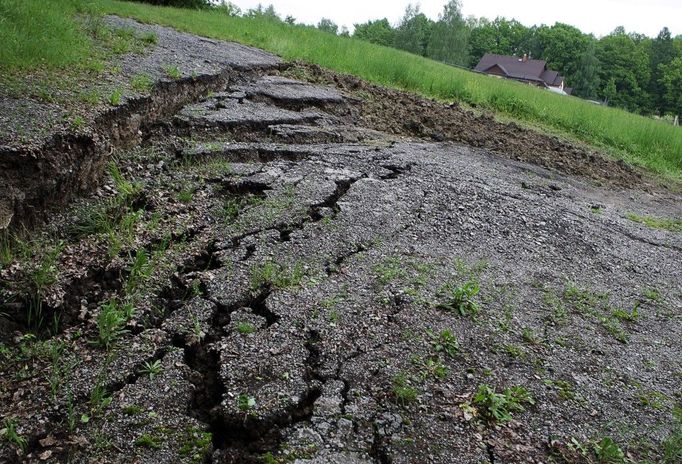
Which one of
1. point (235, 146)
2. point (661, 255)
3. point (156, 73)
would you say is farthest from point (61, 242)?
point (661, 255)

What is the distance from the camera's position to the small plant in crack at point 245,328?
8.88ft

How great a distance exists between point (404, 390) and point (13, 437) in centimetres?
156

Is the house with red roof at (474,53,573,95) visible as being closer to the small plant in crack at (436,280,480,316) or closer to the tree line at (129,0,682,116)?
the tree line at (129,0,682,116)

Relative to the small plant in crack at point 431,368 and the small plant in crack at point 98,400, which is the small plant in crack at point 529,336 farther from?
the small plant in crack at point 98,400

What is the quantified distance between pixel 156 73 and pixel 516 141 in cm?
484

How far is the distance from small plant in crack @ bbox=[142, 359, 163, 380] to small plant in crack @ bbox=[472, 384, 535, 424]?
1426mm

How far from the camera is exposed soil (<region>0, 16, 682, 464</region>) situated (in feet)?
7.29

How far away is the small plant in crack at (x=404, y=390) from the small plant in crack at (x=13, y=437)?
4.85 ft

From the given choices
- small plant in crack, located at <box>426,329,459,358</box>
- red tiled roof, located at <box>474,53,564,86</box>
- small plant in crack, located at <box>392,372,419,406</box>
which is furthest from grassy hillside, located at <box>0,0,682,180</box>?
red tiled roof, located at <box>474,53,564,86</box>

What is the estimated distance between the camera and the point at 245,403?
7.47 feet

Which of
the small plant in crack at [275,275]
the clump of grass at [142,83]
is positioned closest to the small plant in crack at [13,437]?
the small plant in crack at [275,275]

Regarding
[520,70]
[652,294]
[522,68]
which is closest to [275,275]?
[652,294]

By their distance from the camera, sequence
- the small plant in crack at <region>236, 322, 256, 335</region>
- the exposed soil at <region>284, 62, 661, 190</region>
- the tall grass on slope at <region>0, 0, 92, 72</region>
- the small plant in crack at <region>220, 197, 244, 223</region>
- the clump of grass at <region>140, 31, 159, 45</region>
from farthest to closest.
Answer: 1. the clump of grass at <region>140, 31, 159, 45</region>
2. the exposed soil at <region>284, 62, 661, 190</region>
3. the tall grass on slope at <region>0, 0, 92, 72</region>
4. the small plant in crack at <region>220, 197, 244, 223</region>
5. the small plant in crack at <region>236, 322, 256, 335</region>

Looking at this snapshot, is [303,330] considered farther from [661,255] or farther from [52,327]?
[661,255]
